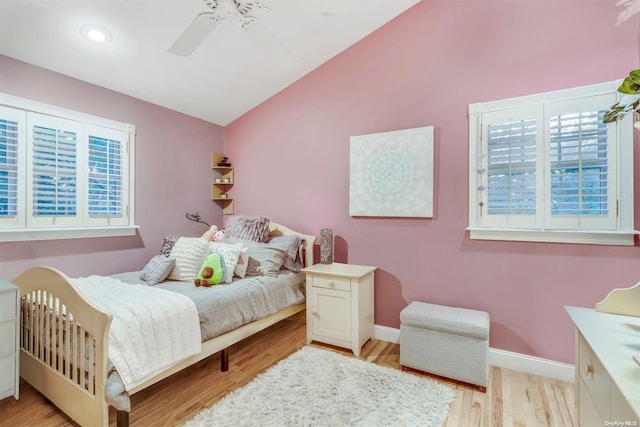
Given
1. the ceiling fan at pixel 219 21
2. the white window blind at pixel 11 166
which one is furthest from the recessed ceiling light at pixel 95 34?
the white window blind at pixel 11 166

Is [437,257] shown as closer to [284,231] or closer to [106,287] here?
[284,231]

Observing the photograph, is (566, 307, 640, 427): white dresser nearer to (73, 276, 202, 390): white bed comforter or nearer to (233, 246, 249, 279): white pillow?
(73, 276, 202, 390): white bed comforter

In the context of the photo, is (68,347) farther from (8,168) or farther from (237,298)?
(8,168)

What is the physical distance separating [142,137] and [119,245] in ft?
3.92

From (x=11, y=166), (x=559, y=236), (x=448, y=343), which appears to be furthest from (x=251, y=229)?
(x=559, y=236)

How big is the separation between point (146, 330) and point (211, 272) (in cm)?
79

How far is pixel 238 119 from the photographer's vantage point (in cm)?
394

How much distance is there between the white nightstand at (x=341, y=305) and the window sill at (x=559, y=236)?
100cm

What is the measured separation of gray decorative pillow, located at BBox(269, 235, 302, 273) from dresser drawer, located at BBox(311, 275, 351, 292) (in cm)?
40

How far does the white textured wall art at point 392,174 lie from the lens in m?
2.62

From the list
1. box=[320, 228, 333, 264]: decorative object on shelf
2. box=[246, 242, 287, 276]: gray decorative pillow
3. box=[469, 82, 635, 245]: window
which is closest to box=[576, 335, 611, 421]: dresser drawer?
box=[469, 82, 635, 245]: window

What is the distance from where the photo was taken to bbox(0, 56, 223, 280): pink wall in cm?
242

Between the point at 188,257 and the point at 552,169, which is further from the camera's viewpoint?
the point at 188,257

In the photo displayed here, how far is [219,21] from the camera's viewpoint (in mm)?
1992
